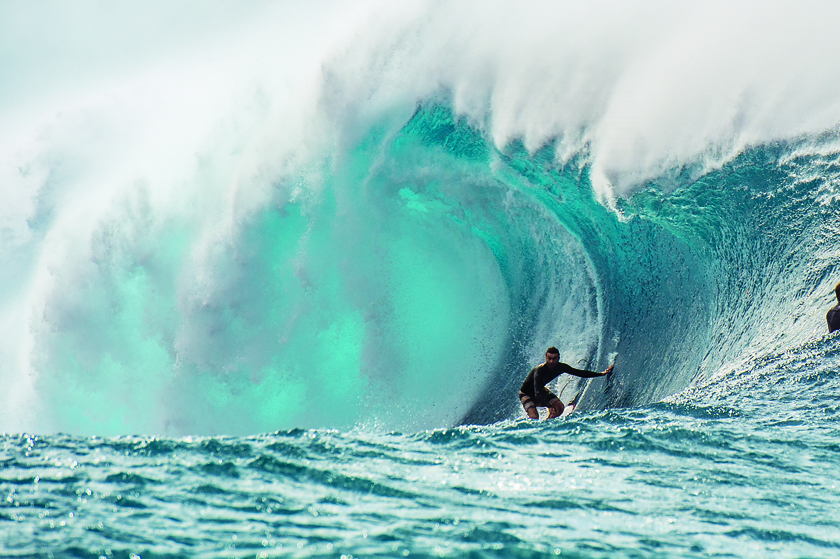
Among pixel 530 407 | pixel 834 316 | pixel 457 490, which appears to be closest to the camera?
pixel 457 490

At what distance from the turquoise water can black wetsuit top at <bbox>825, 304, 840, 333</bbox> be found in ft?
4.60

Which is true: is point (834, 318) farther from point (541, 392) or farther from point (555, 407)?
point (541, 392)

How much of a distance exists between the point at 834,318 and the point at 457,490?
18.3ft

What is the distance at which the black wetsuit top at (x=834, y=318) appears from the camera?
776 cm

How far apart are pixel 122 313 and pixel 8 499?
36.7 ft

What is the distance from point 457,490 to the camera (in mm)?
4695

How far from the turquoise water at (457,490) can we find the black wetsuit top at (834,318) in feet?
4.60

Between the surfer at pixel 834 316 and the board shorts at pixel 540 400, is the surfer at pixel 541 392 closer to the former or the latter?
the board shorts at pixel 540 400

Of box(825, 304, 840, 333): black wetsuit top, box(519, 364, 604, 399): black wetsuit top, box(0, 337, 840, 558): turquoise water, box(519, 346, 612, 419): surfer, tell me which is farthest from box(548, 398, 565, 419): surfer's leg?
box(825, 304, 840, 333): black wetsuit top

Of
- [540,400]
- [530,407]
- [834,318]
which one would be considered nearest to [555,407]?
[540,400]

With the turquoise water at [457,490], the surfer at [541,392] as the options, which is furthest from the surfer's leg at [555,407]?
the turquoise water at [457,490]

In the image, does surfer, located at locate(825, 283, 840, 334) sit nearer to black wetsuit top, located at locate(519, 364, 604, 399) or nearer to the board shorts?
black wetsuit top, located at locate(519, 364, 604, 399)

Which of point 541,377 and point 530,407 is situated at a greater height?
point 541,377

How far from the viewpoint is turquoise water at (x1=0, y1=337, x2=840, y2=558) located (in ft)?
12.3
